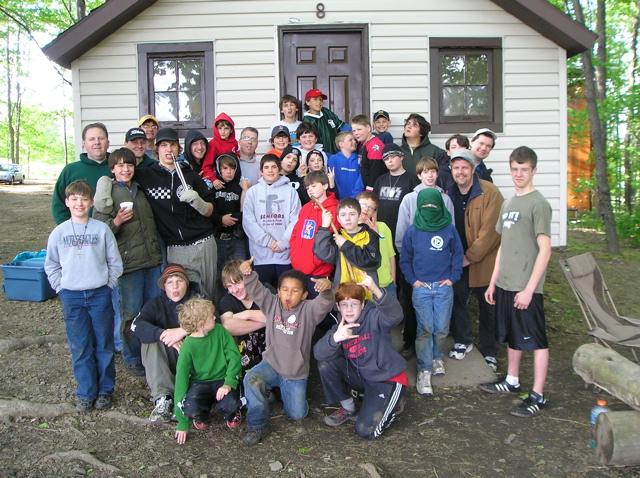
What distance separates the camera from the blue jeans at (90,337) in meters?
4.01

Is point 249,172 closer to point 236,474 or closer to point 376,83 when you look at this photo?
point 376,83

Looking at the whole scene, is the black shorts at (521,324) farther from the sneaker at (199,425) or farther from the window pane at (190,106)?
the window pane at (190,106)

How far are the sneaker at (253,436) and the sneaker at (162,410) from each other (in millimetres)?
660

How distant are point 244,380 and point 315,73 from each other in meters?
4.89

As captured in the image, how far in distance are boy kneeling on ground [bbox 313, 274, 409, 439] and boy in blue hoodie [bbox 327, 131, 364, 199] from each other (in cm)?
196

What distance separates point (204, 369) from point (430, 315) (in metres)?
1.99

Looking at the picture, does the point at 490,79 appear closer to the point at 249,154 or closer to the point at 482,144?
the point at 482,144

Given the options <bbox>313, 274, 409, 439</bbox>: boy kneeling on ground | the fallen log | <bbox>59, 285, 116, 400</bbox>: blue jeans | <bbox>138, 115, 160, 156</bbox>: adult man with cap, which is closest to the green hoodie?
<bbox>59, 285, 116, 400</bbox>: blue jeans

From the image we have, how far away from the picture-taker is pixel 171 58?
24.1ft

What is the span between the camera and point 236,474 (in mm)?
3303

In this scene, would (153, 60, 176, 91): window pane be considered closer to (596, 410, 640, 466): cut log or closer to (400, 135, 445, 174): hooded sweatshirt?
(400, 135, 445, 174): hooded sweatshirt

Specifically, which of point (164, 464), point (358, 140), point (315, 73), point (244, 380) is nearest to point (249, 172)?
point (358, 140)

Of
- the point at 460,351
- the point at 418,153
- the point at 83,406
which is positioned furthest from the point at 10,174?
the point at 460,351

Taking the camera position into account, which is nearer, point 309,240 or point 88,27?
point 309,240
